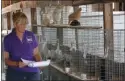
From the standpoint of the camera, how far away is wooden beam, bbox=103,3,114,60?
11.6 ft

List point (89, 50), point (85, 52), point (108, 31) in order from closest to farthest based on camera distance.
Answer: point (108, 31)
point (89, 50)
point (85, 52)

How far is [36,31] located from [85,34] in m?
0.72

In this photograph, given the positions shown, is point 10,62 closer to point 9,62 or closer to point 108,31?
point 9,62

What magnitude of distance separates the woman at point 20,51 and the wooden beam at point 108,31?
41.0 inches

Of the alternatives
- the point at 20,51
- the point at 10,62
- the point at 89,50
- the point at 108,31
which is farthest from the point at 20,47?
the point at 89,50

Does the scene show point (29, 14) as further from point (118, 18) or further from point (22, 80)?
point (22, 80)

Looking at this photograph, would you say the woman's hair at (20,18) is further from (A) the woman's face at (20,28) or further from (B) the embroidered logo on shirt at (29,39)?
(B) the embroidered logo on shirt at (29,39)

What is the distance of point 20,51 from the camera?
279cm

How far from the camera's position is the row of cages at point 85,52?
3633 millimetres

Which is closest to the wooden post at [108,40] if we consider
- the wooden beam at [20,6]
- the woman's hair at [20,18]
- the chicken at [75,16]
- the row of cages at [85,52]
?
the row of cages at [85,52]

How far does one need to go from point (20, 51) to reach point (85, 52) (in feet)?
4.42

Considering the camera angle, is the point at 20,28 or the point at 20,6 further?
the point at 20,6

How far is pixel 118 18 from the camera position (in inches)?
Answer: 162

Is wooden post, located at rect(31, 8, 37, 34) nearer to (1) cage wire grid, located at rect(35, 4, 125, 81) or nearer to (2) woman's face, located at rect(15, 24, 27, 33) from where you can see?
(1) cage wire grid, located at rect(35, 4, 125, 81)
